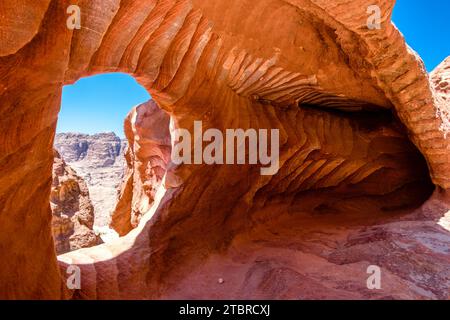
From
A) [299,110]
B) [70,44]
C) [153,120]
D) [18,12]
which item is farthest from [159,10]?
[153,120]

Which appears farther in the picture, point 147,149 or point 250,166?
point 147,149

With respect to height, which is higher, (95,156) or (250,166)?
(95,156)

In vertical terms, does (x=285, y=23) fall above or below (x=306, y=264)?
above

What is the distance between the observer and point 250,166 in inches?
129

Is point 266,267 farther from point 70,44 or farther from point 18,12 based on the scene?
point 18,12

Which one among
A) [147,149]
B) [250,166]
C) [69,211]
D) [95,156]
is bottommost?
[69,211]

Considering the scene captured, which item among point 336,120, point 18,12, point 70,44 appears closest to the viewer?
point 18,12

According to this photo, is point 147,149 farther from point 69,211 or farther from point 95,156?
point 95,156

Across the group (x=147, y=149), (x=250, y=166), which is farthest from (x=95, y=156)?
(x=250, y=166)

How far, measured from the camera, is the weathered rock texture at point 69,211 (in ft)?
25.6

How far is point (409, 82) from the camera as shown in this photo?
2.82 meters

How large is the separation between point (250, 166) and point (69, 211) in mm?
7317
